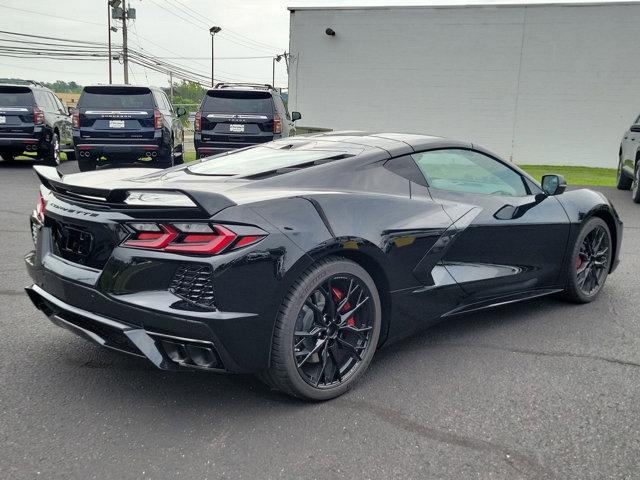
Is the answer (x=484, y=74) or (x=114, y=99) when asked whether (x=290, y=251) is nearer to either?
(x=114, y=99)

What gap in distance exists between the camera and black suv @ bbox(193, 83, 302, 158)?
1223 cm

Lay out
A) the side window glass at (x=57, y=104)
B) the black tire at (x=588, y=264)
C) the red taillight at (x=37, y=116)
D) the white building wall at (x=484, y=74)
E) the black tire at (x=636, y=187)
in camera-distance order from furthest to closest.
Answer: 1. the white building wall at (x=484, y=74)
2. the side window glass at (x=57, y=104)
3. the red taillight at (x=37, y=116)
4. the black tire at (x=636, y=187)
5. the black tire at (x=588, y=264)

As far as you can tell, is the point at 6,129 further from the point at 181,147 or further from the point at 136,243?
the point at 136,243

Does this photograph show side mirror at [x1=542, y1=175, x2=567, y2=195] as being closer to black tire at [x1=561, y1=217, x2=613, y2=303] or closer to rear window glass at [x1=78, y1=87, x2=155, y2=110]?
black tire at [x1=561, y1=217, x2=613, y2=303]

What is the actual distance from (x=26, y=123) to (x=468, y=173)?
12.5m

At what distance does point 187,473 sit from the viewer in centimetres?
244

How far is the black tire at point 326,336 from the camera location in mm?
2857

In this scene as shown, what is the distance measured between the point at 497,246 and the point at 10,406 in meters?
2.90

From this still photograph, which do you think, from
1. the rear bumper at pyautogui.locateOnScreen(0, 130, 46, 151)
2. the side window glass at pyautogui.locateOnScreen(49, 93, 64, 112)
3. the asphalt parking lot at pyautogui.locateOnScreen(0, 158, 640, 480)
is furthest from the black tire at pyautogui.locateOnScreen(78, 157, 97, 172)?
the asphalt parking lot at pyautogui.locateOnScreen(0, 158, 640, 480)

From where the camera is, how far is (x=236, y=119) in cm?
1226

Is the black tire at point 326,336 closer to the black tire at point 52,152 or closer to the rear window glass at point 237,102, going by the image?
the rear window glass at point 237,102

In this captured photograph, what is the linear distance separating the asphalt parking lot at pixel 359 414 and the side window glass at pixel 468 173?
0.97 m

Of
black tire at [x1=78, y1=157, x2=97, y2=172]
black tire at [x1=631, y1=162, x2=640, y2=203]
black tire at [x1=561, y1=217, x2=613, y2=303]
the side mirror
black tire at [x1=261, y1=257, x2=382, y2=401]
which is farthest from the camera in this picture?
black tire at [x1=78, y1=157, x2=97, y2=172]

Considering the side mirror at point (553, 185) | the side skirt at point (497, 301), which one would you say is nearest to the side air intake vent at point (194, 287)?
the side skirt at point (497, 301)
